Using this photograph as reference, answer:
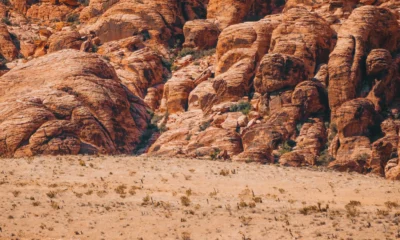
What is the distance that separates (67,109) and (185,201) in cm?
2308

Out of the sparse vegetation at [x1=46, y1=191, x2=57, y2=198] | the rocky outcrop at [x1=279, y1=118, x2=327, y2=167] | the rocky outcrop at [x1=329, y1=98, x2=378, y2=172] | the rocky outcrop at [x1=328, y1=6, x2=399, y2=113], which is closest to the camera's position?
the sparse vegetation at [x1=46, y1=191, x2=57, y2=198]

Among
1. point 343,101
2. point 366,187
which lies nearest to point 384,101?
point 343,101

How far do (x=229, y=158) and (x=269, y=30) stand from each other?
17.3 metres

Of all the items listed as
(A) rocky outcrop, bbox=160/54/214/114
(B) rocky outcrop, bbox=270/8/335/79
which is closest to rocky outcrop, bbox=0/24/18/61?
(A) rocky outcrop, bbox=160/54/214/114

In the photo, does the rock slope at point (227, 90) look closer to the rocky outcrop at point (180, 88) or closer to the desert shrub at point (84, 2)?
the rocky outcrop at point (180, 88)

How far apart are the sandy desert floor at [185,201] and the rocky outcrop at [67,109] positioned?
5904mm

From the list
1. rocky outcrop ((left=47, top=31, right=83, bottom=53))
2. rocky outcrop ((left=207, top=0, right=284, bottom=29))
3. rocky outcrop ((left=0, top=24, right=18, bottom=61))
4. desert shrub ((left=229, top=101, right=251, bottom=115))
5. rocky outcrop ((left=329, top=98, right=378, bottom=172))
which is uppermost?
rocky outcrop ((left=329, top=98, right=378, bottom=172))

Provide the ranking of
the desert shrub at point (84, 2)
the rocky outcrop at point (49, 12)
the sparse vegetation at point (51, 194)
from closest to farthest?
the sparse vegetation at point (51, 194), the rocky outcrop at point (49, 12), the desert shrub at point (84, 2)

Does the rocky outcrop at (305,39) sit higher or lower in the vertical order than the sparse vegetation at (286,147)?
higher

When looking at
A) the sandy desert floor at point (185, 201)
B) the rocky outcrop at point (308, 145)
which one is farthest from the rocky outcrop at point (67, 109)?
the rocky outcrop at point (308, 145)

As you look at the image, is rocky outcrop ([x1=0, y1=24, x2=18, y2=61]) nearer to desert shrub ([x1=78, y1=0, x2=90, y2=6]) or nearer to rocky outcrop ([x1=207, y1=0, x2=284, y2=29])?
desert shrub ([x1=78, y1=0, x2=90, y2=6])

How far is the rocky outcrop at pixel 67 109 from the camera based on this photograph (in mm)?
59562

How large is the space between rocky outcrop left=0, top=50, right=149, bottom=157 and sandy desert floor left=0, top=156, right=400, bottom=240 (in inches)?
232

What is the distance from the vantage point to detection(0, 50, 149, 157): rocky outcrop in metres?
59.6
